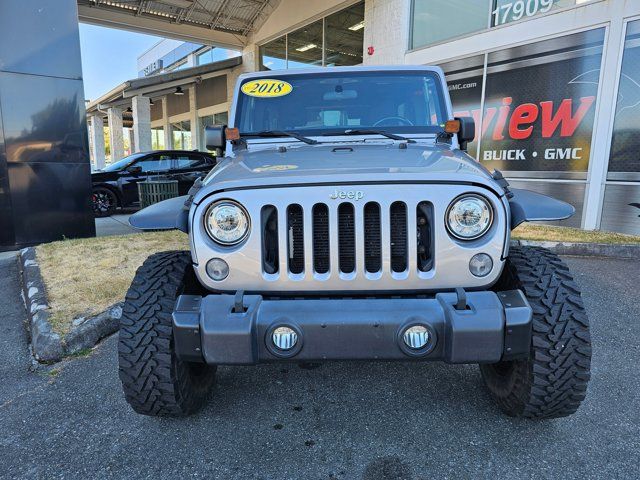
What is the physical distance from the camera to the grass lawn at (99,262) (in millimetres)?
3732

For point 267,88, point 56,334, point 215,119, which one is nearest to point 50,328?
point 56,334

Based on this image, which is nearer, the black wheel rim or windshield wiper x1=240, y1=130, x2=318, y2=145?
windshield wiper x1=240, y1=130, x2=318, y2=145

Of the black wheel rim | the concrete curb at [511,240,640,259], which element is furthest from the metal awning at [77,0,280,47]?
the concrete curb at [511,240,640,259]

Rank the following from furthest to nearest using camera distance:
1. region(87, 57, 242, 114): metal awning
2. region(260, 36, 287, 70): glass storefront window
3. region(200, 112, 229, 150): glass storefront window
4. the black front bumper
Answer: region(200, 112, 229, 150): glass storefront window < region(87, 57, 242, 114): metal awning < region(260, 36, 287, 70): glass storefront window < the black front bumper

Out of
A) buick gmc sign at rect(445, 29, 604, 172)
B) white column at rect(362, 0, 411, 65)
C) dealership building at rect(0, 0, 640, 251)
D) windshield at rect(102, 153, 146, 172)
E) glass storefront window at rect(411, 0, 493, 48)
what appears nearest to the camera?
dealership building at rect(0, 0, 640, 251)

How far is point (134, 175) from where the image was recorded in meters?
10.5

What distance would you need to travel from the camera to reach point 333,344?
5.98ft

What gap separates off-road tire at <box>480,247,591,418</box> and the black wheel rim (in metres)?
10.0

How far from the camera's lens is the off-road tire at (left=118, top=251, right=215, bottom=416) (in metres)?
2.06

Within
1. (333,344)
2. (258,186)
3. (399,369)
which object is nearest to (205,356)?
(333,344)

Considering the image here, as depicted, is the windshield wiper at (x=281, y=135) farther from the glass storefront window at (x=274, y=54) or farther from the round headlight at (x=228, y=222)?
the glass storefront window at (x=274, y=54)

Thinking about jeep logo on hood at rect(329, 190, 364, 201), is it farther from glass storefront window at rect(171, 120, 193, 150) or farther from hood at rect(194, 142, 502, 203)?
glass storefront window at rect(171, 120, 193, 150)

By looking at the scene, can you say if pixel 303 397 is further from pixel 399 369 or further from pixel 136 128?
pixel 136 128

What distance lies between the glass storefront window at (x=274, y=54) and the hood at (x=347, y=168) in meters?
11.9
